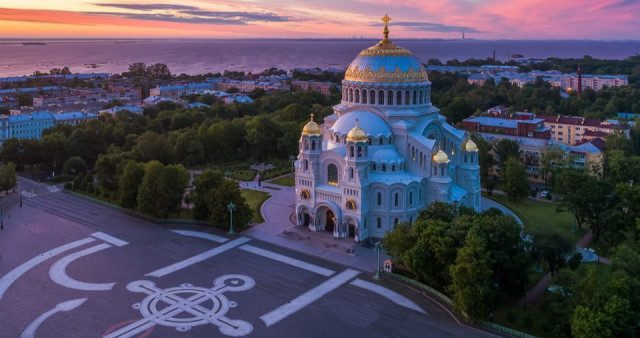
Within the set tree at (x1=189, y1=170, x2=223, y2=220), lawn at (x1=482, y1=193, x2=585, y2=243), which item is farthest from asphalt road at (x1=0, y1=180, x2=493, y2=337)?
lawn at (x1=482, y1=193, x2=585, y2=243)

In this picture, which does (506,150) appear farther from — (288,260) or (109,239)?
(109,239)

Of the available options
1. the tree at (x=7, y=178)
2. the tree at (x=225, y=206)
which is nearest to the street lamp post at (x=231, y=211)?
the tree at (x=225, y=206)

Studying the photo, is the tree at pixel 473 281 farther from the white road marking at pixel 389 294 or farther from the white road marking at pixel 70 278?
the white road marking at pixel 70 278

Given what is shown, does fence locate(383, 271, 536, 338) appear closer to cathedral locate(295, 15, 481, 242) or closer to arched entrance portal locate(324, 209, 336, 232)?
cathedral locate(295, 15, 481, 242)

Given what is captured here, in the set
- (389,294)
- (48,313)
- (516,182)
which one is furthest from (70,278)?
(516,182)

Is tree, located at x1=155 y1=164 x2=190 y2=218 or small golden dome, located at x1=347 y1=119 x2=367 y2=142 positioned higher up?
small golden dome, located at x1=347 y1=119 x2=367 y2=142

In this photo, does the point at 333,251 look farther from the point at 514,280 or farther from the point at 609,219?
the point at 609,219
